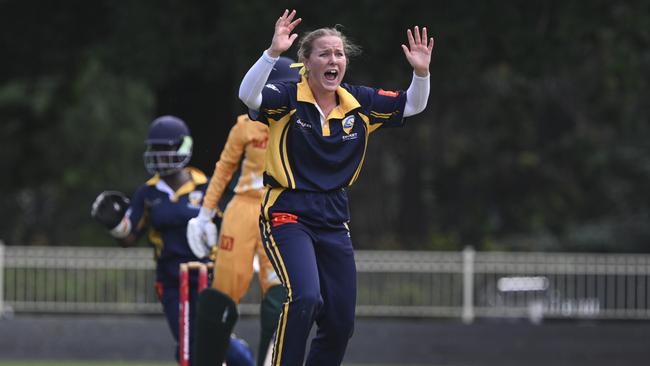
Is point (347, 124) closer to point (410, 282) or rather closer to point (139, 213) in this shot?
point (139, 213)

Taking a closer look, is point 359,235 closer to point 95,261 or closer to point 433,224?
point 433,224

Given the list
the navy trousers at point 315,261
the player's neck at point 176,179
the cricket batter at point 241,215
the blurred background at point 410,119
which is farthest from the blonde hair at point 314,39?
the blurred background at point 410,119

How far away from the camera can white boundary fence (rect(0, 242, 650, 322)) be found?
20.8m

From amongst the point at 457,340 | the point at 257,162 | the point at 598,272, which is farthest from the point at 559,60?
the point at 257,162

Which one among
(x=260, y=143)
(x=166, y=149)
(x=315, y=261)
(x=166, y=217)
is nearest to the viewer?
(x=315, y=261)

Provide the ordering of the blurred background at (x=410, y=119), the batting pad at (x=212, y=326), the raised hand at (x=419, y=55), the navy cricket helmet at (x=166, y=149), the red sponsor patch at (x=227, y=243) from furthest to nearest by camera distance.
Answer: the blurred background at (x=410, y=119), the navy cricket helmet at (x=166, y=149), the red sponsor patch at (x=227, y=243), the batting pad at (x=212, y=326), the raised hand at (x=419, y=55)

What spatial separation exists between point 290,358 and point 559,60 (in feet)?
46.7

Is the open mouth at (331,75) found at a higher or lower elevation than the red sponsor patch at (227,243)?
higher

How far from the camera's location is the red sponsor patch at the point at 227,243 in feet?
29.2

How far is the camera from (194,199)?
9406mm

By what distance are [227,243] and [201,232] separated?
19cm

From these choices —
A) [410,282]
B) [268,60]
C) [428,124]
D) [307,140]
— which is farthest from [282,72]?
[428,124]

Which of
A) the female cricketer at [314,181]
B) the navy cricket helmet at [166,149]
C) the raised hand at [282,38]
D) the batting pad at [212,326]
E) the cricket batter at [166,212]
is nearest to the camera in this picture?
the raised hand at [282,38]

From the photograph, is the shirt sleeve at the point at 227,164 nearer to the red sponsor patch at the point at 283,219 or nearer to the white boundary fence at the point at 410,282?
the red sponsor patch at the point at 283,219
